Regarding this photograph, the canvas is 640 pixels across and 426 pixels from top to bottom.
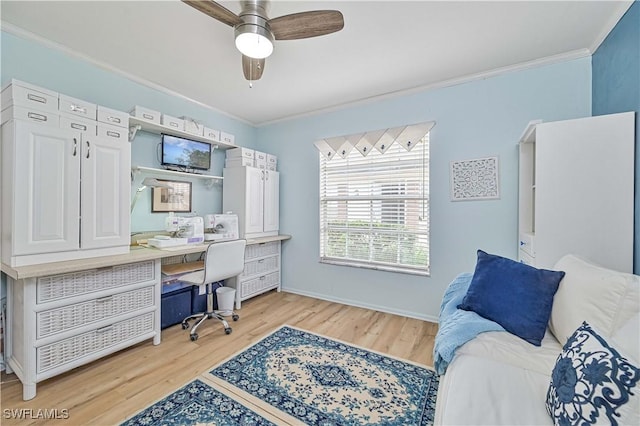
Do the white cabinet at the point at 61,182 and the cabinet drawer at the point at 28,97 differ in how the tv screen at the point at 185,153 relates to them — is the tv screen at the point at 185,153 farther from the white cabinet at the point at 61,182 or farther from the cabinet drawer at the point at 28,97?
the cabinet drawer at the point at 28,97

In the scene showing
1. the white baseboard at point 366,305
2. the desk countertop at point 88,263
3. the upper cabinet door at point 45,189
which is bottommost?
the white baseboard at point 366,305

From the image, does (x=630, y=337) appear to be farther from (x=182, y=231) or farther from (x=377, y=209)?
(x=182, y=231)

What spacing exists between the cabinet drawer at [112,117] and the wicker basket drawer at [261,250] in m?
1.72

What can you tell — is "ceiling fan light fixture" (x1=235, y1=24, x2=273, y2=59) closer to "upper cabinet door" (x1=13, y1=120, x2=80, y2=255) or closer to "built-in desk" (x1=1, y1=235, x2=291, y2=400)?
"upper cabinet door" (x1=13, y1=120, x2=80, y2=255)

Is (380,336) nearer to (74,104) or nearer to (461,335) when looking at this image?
(461,335)

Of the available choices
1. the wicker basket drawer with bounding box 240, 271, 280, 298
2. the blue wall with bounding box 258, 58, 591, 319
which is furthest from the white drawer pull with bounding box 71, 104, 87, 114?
the blue wall with bounding box 258, 58, 591, 319

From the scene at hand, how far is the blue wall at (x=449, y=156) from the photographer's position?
Answer: 7.68 feet

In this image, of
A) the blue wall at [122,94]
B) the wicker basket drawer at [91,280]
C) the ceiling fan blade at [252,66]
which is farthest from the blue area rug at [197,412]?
the ceiling fan blade at [252,66]

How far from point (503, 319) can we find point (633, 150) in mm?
1273

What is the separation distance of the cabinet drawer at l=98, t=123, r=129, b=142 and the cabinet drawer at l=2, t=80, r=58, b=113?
0.27m

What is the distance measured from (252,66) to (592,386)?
7.80ft

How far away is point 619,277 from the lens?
3.88ft

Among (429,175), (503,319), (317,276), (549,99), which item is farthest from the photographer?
(317,276)

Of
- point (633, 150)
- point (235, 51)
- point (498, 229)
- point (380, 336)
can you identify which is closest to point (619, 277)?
point (633, 150)
